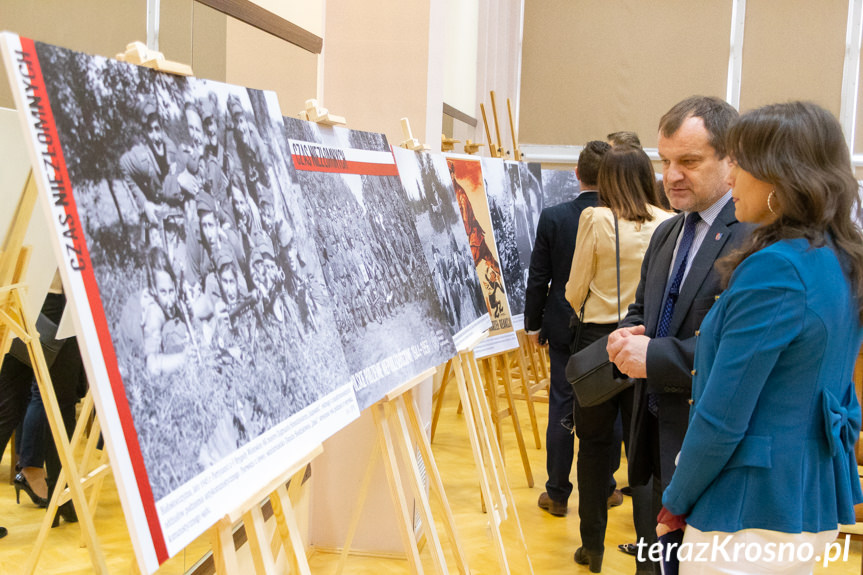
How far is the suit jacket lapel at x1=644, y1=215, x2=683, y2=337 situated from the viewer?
220cm

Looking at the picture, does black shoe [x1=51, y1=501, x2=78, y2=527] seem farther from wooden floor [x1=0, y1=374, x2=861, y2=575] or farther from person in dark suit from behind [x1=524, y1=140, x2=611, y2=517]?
person in dark suit from behind [x1=524, y1=140, x2=611, y2=517]

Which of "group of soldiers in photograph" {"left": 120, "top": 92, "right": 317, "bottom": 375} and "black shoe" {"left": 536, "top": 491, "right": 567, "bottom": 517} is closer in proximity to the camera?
"group of soldiers in photograph" {"left": 120, "top": 92, "right": 317, "bottom": 375}

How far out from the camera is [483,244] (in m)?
3.61

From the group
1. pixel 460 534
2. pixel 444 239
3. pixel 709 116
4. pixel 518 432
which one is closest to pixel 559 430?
pixel 518 432

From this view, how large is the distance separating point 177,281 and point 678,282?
1.40 m

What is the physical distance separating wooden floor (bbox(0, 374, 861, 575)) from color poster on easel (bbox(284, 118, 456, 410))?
0.63 m

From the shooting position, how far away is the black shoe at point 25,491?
161 cm

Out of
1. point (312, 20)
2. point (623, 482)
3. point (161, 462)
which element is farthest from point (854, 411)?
point (623, 482)

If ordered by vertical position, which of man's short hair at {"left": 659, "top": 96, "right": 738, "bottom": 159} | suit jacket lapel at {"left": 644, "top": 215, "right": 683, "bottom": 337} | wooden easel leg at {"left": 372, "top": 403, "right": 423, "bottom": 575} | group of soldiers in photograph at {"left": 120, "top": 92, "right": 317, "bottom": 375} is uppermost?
man's short hair at {"left": 659, "top": 96, "right": 738, "bottom": 159}

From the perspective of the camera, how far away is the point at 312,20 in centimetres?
320

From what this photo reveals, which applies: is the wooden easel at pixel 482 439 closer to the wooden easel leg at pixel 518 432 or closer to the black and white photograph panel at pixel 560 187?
the wooden easel leg at pixel 518 432

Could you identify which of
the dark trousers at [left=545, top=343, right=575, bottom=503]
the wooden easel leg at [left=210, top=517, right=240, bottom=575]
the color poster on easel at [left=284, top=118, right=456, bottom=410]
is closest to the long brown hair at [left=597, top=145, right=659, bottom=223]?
the dark trousers at [left=545, top=343, right=575, bottom=503]

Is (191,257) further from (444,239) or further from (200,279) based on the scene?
(444,239)

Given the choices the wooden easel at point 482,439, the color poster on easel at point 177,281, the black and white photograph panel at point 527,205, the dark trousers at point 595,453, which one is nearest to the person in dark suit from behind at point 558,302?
the dark trousers at point 595,453
